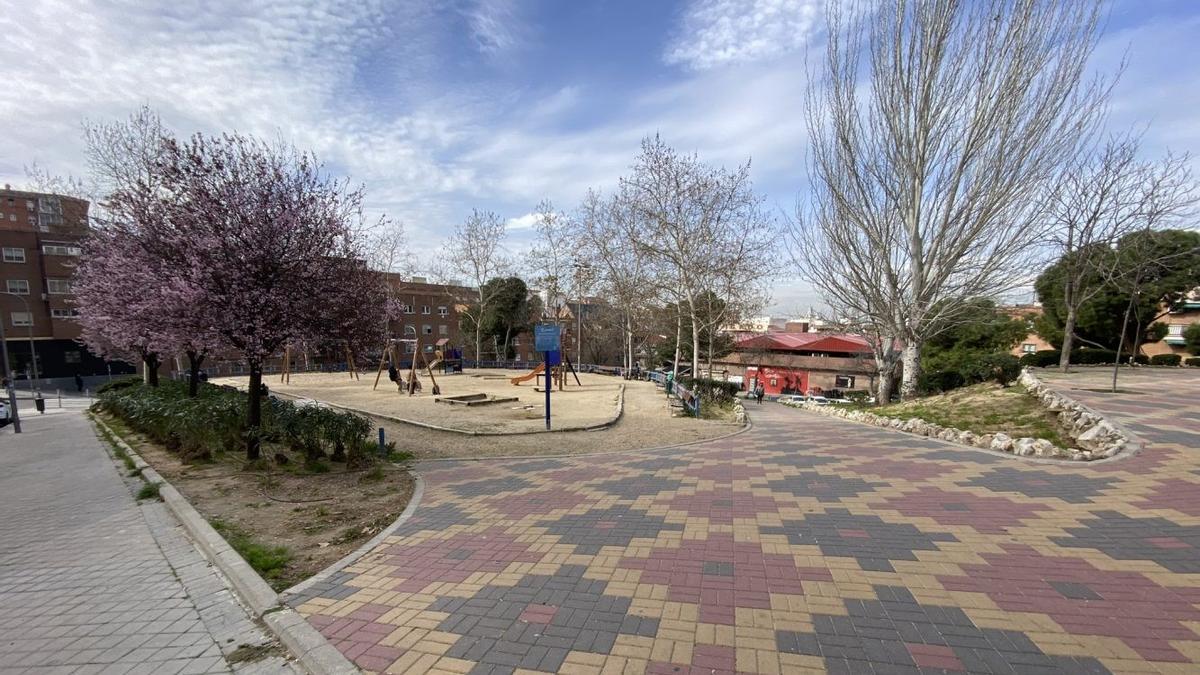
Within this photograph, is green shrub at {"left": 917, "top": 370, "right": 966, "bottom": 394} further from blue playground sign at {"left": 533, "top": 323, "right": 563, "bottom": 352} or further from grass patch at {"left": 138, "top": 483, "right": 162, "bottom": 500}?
grass patch at {"left": 138, "top": 483, "right": 162, "bottom": 500}

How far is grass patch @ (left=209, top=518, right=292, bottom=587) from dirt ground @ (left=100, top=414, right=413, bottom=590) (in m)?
0.02

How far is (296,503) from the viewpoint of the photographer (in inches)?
223

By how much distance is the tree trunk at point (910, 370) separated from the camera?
1417cm

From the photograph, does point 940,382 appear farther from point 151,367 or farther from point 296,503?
point 151,367

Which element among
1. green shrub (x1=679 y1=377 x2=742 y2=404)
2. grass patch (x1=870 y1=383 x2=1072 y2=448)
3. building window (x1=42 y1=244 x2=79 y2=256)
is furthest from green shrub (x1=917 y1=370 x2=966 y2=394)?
building window (x1=42 y1=244 x2=79 y2=256)

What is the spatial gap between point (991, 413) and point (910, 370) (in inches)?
199

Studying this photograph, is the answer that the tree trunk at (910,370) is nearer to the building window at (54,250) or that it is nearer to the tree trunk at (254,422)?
the tree trunk at (254,422)

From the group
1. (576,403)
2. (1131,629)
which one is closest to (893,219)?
(576,403)

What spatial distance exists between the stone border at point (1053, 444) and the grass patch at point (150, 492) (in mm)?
11529

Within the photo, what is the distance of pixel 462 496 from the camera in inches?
229

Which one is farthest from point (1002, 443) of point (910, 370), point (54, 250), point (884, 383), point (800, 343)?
point (54, 250)

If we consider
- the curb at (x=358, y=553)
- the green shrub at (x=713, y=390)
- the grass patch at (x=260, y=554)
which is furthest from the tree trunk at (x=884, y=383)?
the grass patch at (x=260, y=554)

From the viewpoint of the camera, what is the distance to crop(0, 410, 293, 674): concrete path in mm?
2807

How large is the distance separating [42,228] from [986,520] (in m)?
58.1
